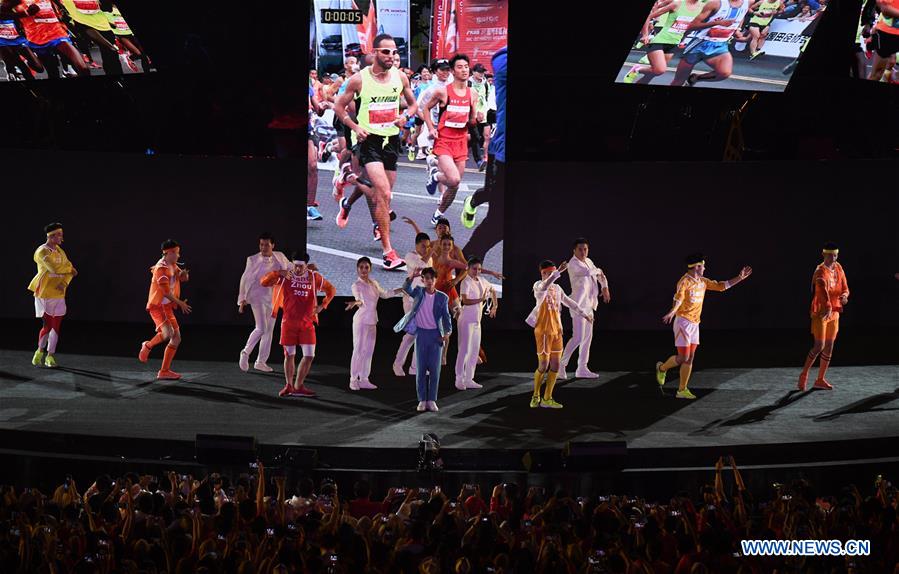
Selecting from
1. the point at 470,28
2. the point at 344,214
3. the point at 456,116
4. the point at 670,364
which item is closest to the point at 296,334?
the point at 670,364

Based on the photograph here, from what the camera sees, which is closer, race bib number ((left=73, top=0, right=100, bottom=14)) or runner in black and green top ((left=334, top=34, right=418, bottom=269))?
race bib number ((left=73, top=0, right=100, bottom=14))

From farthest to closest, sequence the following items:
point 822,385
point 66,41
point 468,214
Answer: point 468,214 < point 66,41 < point 822,385

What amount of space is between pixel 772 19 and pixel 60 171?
955cm

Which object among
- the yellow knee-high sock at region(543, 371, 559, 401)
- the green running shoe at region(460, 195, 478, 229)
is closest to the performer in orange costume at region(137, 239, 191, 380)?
the yellow knee-high sock at region(543, 371, 559, 401)

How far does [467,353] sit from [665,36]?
18.1 ft

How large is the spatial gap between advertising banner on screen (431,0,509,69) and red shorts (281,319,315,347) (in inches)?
207

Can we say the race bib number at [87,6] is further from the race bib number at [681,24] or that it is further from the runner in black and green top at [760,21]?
the runner in black and green top at [760,21]

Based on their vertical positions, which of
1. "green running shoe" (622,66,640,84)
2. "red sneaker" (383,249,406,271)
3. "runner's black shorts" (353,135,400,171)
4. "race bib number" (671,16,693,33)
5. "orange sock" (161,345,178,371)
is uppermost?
"race bib number" (671,16,693,33)

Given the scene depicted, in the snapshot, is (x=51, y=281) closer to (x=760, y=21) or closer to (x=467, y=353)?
(x=467, y=353)

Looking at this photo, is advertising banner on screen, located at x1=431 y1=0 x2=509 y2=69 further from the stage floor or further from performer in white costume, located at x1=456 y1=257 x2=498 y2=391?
the stage floor

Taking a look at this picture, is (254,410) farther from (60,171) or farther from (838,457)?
(60,171)

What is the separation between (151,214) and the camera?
17312 mm

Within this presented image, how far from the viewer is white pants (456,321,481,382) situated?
1331 cm

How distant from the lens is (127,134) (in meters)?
17.4
